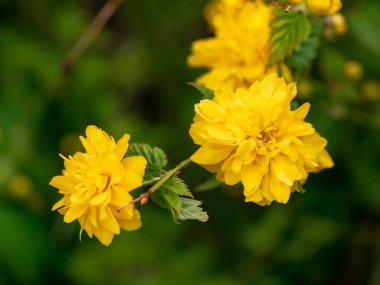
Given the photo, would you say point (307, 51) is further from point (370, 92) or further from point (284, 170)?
point (370, 92)

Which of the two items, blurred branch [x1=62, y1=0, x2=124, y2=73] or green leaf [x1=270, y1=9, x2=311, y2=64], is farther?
blurred branch [x1=62, y1=0, x2=124, y2=73]

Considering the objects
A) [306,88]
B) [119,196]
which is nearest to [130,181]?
[119,196]

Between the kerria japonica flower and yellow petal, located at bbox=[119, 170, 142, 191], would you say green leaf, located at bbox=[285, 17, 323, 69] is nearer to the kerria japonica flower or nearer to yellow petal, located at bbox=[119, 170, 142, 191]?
the kerria japonica flower

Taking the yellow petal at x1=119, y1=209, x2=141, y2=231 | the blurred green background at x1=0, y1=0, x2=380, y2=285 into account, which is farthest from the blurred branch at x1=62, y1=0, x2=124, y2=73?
the yellow petal at x1=119, y1=209, x2=141, y2=231

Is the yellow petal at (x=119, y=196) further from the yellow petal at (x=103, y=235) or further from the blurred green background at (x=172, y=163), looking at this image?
the blurred green background at (x=172, y=163)

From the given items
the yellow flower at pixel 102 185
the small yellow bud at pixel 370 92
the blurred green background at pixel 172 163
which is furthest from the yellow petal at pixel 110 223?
the small yellow bud at pixel 370 92

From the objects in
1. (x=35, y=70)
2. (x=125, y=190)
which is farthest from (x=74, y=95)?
(x=125, y=190)

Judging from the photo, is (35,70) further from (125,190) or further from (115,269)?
(125,190)
